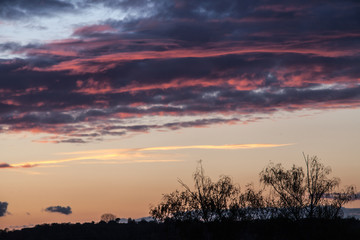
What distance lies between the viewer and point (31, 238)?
127000mm

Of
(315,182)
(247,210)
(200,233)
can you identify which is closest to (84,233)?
(200,233)

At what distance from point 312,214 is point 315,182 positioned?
15.2ft

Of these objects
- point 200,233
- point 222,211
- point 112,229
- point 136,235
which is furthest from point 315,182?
point 112,229

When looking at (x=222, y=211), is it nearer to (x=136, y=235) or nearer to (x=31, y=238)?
(x=136, y=235)

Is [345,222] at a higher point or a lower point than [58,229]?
lower

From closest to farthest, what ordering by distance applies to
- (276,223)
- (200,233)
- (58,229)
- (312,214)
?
1. (312,214)
2. (276,223)
3. (200,233)
4. (58,229)

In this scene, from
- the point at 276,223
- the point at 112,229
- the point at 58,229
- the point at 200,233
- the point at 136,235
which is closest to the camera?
the point at 276,223

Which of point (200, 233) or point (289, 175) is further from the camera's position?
point (200, 233)

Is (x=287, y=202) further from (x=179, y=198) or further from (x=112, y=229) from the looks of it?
(x=112, y=229)

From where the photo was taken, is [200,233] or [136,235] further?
[136,235]

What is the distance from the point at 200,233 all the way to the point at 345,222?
20.1 meters

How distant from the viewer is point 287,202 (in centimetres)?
6594

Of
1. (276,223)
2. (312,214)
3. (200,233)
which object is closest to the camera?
(312,214)

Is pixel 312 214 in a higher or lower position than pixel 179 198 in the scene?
lower
